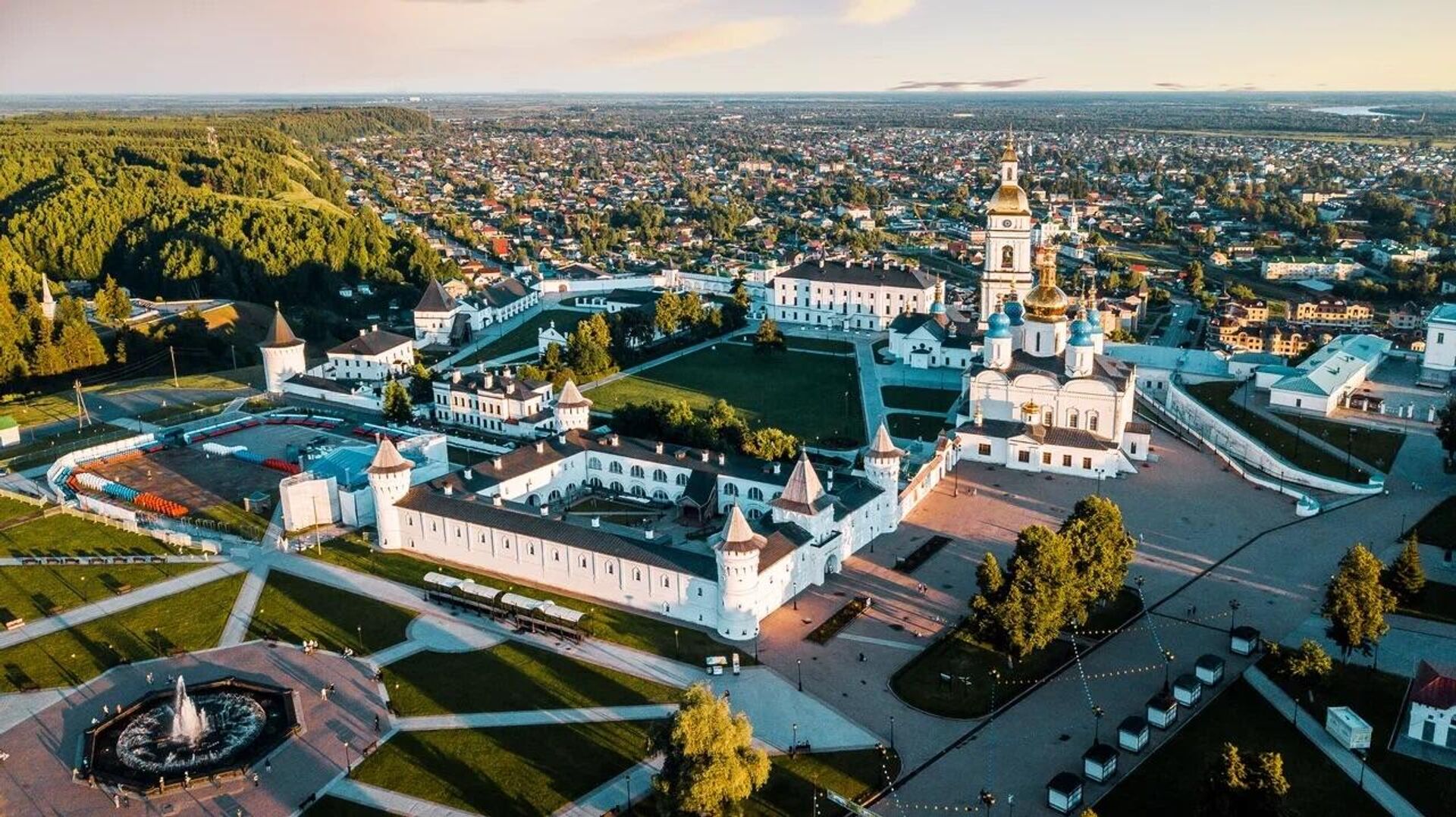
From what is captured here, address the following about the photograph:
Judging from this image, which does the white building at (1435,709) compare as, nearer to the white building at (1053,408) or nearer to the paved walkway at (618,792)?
the paved walkway at (618,792)

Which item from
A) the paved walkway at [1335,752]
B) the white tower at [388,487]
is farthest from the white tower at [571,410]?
the paved walkway at [1335,752]

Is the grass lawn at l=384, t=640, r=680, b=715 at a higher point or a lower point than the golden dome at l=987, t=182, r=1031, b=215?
lower

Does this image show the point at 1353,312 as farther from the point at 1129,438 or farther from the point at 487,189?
the point at 487,189

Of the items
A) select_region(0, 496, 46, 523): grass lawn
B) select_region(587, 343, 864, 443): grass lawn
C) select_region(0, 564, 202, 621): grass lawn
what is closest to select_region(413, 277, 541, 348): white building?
select_region(587, 343, 864, 443): grass lawn

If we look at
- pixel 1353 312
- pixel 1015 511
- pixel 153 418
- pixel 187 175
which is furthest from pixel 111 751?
pixel 187 175

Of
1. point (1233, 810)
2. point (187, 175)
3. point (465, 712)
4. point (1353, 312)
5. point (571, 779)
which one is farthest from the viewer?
point (187, 175)

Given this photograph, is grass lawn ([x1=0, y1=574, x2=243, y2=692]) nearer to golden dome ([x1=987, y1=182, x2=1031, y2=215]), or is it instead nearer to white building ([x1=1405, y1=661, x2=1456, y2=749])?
white building ([x1=1405, y1=661, x2=1456, y2=749])
